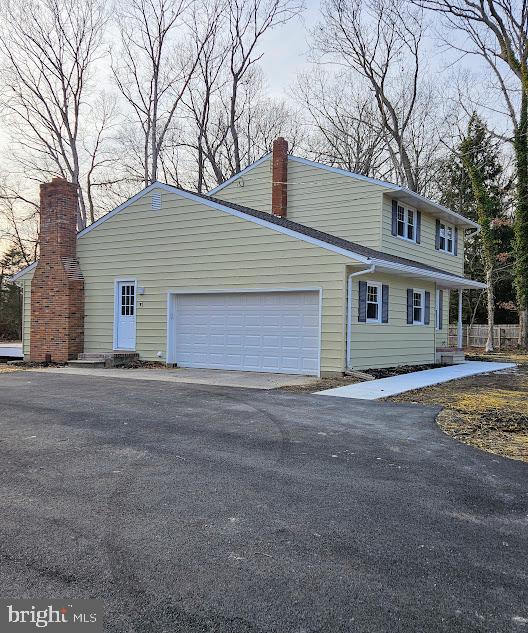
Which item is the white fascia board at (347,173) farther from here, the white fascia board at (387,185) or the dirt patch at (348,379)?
the dirt patch at (348,379)

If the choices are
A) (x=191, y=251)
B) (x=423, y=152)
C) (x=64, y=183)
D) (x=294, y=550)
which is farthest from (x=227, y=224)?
(x=423, y=152)

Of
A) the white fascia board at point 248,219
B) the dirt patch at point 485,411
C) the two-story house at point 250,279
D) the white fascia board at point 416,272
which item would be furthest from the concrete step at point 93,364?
the dirt patch at point 485,411

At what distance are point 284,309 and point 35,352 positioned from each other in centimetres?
821

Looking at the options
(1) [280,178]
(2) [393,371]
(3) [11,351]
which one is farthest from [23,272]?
(2) [393,371]

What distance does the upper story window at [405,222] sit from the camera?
1712 cm

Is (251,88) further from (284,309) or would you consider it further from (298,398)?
(298,398)

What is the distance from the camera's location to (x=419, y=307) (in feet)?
55.5

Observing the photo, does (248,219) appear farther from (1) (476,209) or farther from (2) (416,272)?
(1) (476,209)

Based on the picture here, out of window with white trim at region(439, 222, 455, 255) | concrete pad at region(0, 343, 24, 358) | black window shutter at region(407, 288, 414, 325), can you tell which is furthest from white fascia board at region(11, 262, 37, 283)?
window with white trim at region(439, 222, 455, 255)

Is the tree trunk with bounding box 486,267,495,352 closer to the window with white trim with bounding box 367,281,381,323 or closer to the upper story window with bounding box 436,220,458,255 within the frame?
the upper story window with bounding box 436,220,458,255

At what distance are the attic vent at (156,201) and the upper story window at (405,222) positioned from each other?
745 centimetres

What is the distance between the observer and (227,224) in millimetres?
14383

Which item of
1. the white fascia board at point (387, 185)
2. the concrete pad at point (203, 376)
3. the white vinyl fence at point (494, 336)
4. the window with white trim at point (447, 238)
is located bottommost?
the concrete pad at point (203, 376)

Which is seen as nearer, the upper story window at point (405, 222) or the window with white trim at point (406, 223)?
the upper story window at point (405, 222)
